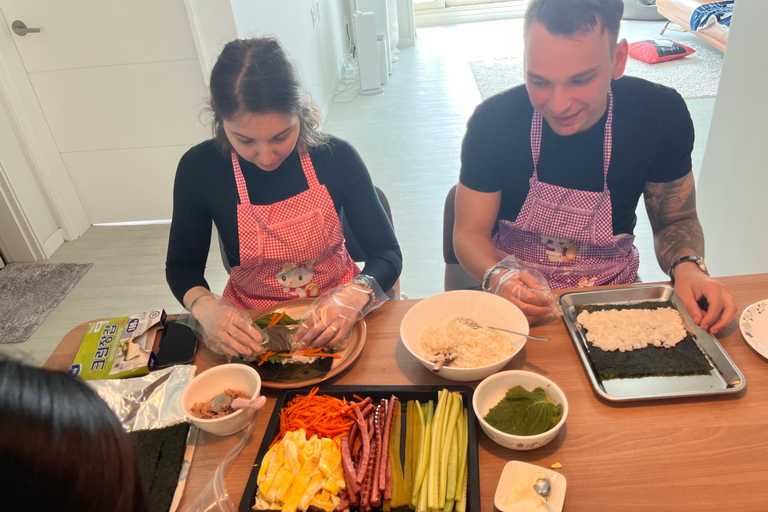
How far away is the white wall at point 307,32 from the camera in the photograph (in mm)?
3166

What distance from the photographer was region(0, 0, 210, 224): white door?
9.89 feet

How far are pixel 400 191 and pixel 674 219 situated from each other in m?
→ 2.51

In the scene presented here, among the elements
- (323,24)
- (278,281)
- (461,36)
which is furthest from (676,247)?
(461,36)

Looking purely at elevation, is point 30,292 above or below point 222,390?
below

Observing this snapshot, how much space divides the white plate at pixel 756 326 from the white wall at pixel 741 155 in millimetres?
1153

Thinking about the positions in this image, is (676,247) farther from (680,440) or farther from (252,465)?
(252,465)

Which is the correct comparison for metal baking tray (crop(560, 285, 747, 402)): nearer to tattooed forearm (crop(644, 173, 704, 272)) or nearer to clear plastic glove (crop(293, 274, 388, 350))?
tattooed forearm (crop(644, 173, 704, 272))

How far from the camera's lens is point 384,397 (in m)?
1.02

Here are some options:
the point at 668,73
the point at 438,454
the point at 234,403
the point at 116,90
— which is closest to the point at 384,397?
the point at 438,454

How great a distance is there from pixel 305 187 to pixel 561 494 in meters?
1.06

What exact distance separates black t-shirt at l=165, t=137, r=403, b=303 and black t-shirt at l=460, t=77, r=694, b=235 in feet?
1.05

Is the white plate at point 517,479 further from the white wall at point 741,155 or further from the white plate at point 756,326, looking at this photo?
the white wall at point 741,155

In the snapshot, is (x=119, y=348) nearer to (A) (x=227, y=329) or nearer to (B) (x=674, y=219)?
(A) (x=227, y=329)

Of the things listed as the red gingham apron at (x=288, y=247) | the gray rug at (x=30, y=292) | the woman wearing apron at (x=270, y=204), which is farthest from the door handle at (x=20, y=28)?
the red gingham apron at (x=288, y=247)
